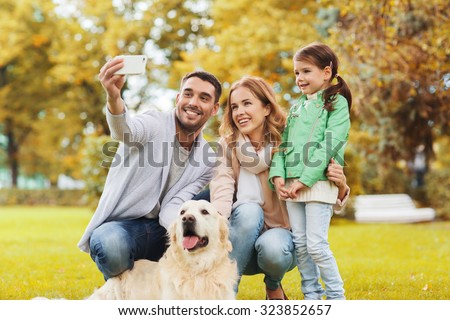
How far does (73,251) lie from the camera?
26.0ft

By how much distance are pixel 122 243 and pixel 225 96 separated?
40.7ft

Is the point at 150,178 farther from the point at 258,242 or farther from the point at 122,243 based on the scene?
the point at 258,242

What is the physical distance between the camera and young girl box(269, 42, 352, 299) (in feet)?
11.0

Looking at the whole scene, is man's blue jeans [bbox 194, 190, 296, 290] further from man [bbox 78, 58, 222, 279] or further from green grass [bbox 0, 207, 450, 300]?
green grass [bbox 0, 207, 450, 300]

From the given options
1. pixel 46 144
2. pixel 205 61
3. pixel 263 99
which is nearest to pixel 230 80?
pixel 205 61

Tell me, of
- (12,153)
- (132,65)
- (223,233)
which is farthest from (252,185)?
(12,153)

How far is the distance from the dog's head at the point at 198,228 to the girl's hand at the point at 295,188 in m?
0.48

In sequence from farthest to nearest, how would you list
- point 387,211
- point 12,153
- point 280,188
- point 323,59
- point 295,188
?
point 12,153, point 387,211, point 323,59, point 280,188, point 295,188

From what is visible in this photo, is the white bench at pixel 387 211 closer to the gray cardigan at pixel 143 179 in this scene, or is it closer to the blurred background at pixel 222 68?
the blurred background at pixel 222 68

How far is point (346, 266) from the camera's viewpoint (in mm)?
6184

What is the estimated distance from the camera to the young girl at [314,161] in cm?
335

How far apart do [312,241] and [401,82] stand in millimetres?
8087

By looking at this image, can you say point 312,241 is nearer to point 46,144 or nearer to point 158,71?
point 158,71

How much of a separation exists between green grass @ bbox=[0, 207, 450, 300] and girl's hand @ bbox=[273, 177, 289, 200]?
1.32m
